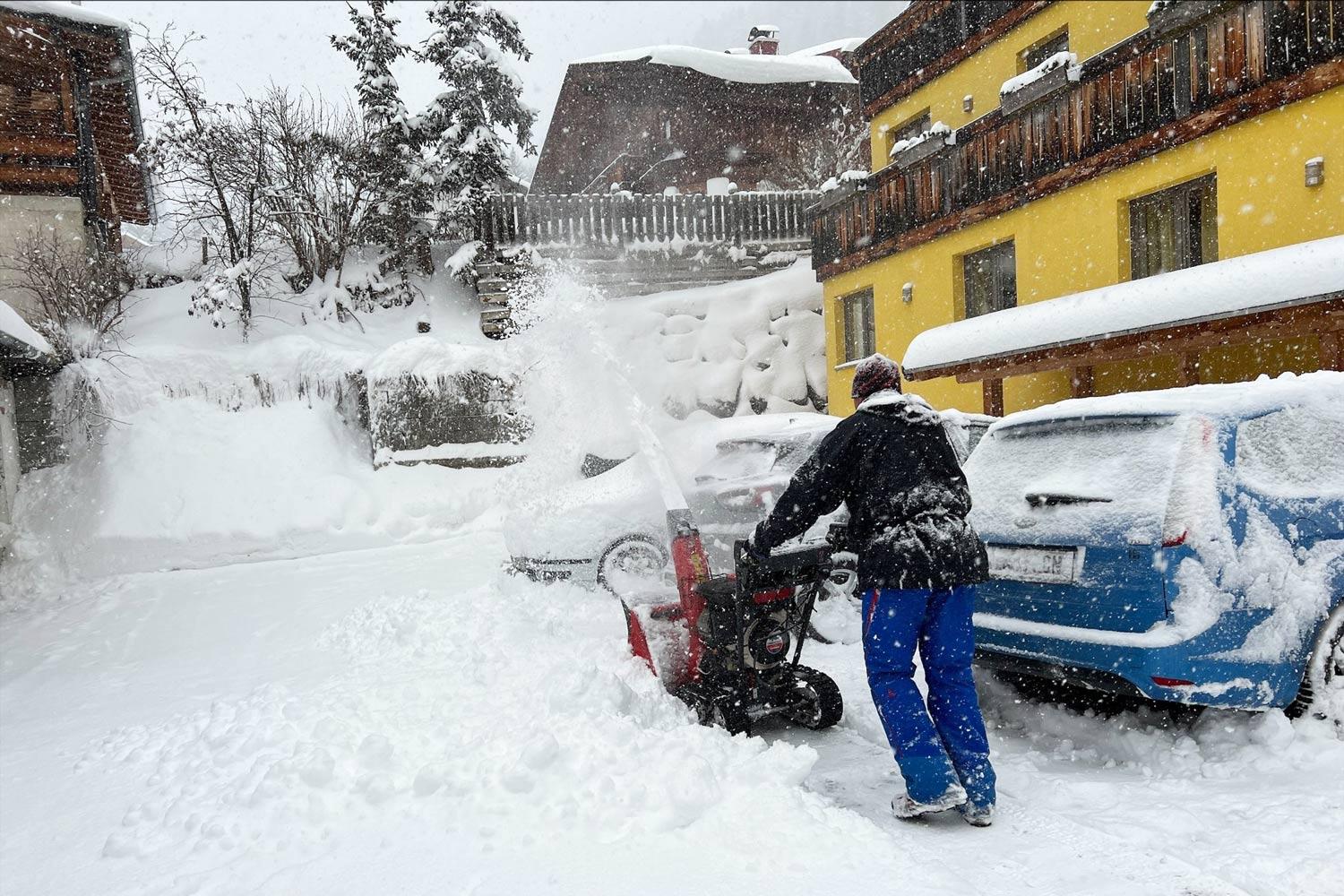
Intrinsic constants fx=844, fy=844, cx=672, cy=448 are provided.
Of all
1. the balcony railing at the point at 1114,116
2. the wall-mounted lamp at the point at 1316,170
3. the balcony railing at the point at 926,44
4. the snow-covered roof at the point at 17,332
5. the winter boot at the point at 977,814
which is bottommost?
the winter boot at the point at 977,814

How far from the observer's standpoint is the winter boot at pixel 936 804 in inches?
125

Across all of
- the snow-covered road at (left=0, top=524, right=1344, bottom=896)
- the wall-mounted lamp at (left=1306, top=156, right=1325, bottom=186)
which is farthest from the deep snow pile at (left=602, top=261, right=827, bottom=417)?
the snow-covered road at (left=0, top=524, right=1344, bottom=896)

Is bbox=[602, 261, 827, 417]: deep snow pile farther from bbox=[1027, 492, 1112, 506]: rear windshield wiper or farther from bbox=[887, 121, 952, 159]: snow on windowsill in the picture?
bbox=[1027, 492, 1112, 506]: rear windshield wiper

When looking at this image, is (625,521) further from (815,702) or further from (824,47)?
(824,47)

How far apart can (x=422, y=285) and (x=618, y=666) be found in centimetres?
1662

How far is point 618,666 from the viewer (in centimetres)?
464

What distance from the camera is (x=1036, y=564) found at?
3943 mm

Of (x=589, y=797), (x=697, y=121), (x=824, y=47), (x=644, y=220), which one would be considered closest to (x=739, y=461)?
(x=589, y=797)

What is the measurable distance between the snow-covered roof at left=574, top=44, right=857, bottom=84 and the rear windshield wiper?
2406cm

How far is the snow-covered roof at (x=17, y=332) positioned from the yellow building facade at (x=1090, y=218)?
1101 centimetres

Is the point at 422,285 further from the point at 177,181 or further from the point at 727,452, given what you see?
the point at 727,452

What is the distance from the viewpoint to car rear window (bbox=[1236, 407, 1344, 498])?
3748mm

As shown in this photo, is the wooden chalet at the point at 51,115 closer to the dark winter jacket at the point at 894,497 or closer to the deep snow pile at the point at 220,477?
the deep snow pile at the point at 220,477

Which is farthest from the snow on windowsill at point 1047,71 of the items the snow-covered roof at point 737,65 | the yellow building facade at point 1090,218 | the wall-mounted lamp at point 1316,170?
the snow-covered roof at point 737,65
